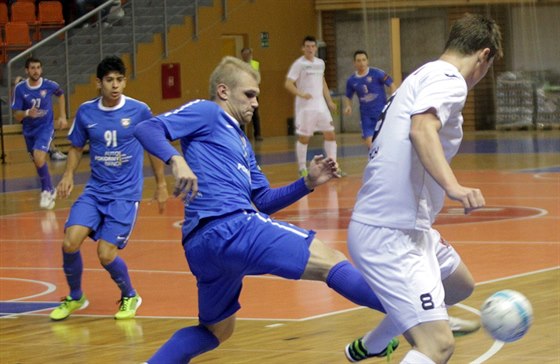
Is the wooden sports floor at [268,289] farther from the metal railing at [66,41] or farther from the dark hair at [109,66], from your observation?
the metal railing at [66,41]

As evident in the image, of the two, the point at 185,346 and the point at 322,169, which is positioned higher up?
the point at 322,169

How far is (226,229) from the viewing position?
635 centimetres

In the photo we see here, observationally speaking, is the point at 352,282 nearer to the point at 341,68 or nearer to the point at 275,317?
the point at 275,317

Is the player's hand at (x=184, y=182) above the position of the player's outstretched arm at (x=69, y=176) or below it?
above

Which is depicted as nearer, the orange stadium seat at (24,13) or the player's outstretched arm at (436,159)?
the player's outstretched arm at (436,159)

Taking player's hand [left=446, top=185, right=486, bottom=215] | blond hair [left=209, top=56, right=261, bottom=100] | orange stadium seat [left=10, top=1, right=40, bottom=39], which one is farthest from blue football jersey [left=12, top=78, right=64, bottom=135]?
player's hand [left=446, top=185, right=486, bottom=215]

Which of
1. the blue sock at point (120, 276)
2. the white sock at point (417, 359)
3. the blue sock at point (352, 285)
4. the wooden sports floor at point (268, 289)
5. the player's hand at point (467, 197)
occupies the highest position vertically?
the player's hand at point (467, 197)

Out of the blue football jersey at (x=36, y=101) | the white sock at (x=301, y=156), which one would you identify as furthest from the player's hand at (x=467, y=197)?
the white sock at (x=301, y=156)

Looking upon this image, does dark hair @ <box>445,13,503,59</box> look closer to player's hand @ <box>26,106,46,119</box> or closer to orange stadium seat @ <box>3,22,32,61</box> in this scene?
player's hand @ <box>26,106,46,119</box>

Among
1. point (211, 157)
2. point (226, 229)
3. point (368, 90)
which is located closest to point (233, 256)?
point (226, 229)

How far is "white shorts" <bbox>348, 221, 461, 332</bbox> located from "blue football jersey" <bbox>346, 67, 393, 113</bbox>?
56.2 feet

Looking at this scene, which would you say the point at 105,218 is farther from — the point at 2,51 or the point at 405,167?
the point at 2,51

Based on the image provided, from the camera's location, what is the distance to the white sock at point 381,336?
6672 millimetres

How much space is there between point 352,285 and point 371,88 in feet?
54.9
